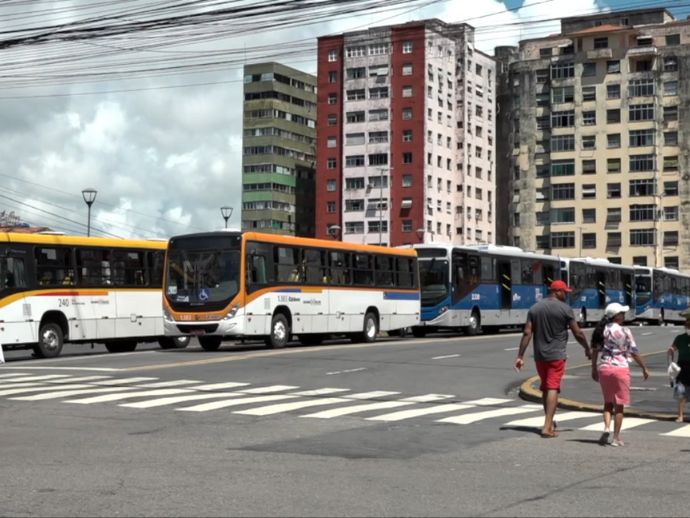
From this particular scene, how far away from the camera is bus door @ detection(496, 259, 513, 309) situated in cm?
4866

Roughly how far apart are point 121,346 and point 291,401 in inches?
759

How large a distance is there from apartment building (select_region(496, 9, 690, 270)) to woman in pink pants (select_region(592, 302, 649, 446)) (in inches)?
4419

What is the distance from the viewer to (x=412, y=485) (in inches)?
376

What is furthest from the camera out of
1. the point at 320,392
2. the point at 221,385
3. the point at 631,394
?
the point at 221,385

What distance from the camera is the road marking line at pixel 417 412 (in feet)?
51.7

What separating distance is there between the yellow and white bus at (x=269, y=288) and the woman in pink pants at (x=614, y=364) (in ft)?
61.0

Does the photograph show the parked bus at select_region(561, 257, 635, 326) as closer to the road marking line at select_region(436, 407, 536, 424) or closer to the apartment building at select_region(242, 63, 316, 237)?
the road marking line at select_region(436, 407, 536, 424)

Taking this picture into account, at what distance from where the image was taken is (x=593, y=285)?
6097cm

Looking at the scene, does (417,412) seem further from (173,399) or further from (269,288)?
(269,288)

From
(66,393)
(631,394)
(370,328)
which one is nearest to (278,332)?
(370,328)

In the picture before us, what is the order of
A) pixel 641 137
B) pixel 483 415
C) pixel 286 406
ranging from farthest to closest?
pixel 641 137 → pixel 286 406 → pixel 483 415

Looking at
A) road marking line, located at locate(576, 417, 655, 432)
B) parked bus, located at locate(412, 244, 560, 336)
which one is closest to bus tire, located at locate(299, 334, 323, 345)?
parked bus, located at locate(412, 244, 560, 336)

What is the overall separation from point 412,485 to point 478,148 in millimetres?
125145

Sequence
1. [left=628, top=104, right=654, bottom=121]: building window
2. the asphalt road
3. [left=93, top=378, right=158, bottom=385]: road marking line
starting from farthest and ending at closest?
[left=628, top=104, right=654, bottom=121]: building window, [left=93, top=378, right=158, bottom=385]: road marking line, the asphalt road
